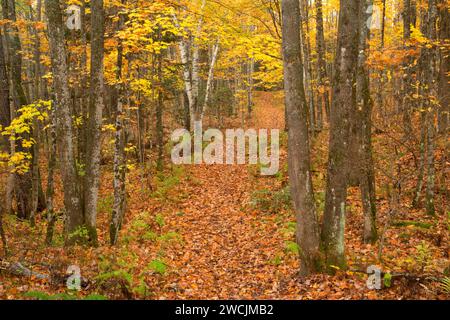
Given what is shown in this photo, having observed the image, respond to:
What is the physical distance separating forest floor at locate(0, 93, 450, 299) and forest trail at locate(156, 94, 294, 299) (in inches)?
1.1

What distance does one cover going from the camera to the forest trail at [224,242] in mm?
7906

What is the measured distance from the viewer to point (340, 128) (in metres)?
6.95

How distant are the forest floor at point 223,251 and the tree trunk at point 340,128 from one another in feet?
2.16

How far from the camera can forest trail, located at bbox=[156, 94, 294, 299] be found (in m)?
7.91

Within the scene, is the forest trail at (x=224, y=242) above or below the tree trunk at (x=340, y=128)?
below

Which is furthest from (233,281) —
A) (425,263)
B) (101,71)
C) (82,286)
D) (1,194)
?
(1,194)

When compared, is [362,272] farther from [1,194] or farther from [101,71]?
[1,194]

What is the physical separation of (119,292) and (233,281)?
2.54 metres

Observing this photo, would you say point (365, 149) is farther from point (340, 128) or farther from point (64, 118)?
point (64, 118)

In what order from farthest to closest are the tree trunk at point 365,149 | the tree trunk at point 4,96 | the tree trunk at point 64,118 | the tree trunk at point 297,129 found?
the tree trunk at point 4,96
the tree trunk at point 64,118
the tree trunk at point 365,149
the tree trunk at point 297,129

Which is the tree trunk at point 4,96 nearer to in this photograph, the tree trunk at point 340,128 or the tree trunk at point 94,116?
the tree trunk at point 94,116

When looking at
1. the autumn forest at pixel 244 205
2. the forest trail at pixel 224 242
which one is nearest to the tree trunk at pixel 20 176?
the autumn forest at pixel 244 205

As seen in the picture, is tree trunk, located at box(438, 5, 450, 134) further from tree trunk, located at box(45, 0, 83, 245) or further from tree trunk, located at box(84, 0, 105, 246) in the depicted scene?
tree trunk, located at box(45, 0, 83, 245)
